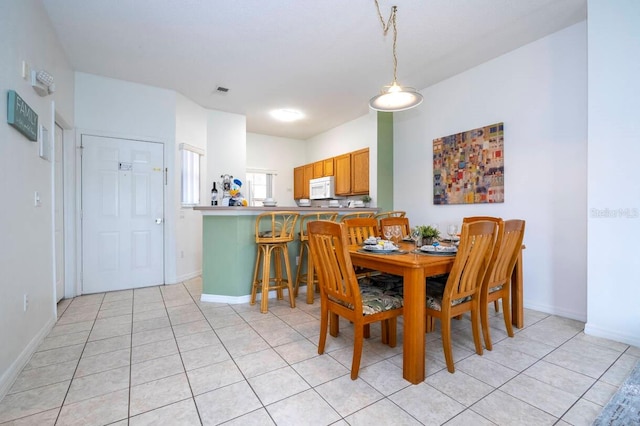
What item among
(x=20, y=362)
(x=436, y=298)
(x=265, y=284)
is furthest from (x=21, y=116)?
(x=436, y=298)

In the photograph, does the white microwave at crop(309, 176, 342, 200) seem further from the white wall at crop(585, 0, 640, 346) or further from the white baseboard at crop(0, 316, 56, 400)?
the white baseboard at crop(0, 316, 56, 400)

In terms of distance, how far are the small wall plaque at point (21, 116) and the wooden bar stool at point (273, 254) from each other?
1.86 m

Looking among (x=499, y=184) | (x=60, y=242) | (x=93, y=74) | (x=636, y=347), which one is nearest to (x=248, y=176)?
(x=93, y=74)

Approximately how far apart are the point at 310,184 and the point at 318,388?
15.9ft

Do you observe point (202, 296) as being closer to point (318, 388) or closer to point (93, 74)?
point (318, 388)

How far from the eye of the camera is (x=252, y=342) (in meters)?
2.35

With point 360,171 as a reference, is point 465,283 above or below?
below

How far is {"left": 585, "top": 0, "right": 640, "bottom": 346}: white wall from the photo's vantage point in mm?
2262

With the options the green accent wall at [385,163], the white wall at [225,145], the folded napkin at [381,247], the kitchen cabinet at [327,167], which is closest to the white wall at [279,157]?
the white wall at [225,145]

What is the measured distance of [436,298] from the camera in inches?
78.8

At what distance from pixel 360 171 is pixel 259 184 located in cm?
264

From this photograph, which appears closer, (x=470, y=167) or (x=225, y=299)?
(x=225, y=299)

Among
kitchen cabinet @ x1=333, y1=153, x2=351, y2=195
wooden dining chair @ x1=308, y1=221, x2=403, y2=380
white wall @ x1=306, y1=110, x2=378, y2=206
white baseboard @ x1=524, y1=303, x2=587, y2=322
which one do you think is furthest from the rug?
kitchen cabinet @ x1=333, y1=153, x2=351, y2=195

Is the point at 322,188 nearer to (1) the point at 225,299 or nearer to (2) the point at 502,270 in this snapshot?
(1) the point at 225,299
